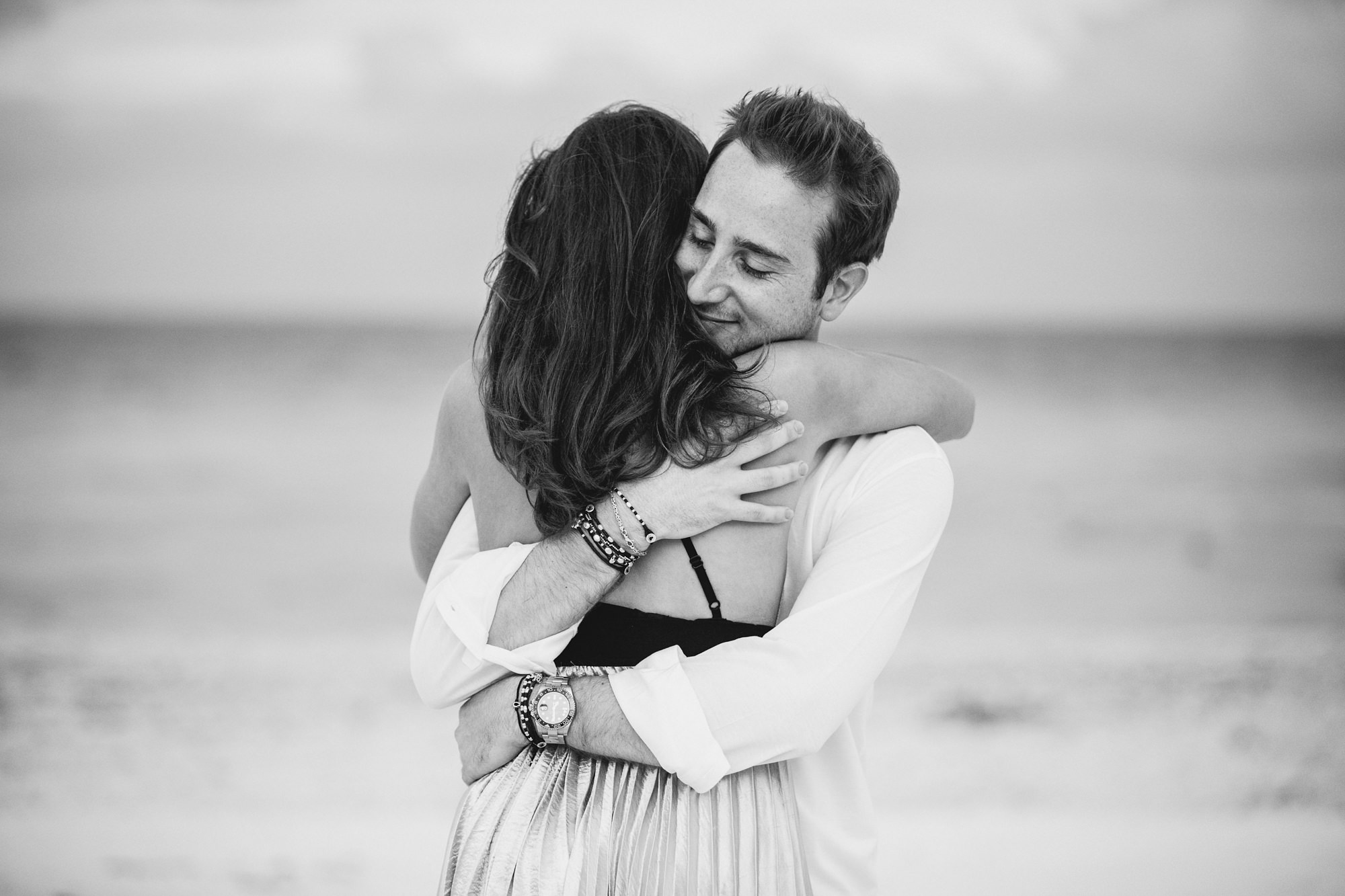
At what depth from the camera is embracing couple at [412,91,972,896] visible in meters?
1.65

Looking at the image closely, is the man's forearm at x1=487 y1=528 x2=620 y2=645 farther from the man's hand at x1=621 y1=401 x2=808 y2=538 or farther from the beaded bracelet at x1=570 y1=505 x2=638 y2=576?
the man's hand at x1=621 y1=401 x2=808 y2=538

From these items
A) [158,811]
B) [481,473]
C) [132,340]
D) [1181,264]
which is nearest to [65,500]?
[158,811]

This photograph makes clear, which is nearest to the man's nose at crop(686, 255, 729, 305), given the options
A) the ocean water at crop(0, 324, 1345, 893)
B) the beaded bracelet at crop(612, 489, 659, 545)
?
the beaded bracelet at crop(612, 489, 659, 545)

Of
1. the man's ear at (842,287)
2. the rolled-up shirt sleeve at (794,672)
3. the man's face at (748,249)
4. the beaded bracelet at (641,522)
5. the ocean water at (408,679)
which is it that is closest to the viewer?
the rolled-up shirt sleeve at (794,672)

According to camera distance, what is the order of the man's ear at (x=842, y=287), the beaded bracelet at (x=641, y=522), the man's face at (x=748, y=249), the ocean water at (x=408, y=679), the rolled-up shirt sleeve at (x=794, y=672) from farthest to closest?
1. the ocean water at (x=408, y=679)
2. the man's ear at (x=842, y=287)
3. the man's face at (x=748, y=249)
4. the beaded bracelet at (x=641, y=522)
5. the rolled-up shirt sleeve at (x=794, y=672)

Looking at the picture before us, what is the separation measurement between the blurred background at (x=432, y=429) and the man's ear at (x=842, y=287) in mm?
378

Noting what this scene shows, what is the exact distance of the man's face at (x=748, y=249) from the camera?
1.79 metres

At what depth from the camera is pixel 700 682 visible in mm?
1591

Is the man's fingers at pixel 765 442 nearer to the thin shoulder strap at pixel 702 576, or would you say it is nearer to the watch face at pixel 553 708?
the thin shoulder strap at pixel 702 576

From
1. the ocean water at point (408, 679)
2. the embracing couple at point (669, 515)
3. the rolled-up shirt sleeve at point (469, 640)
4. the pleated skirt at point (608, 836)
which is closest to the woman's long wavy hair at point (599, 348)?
the embracing couple at point (669, 515)

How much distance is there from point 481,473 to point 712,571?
42cm

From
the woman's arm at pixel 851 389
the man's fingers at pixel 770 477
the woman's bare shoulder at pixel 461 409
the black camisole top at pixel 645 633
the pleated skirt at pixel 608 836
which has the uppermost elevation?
the woman's bare shoulder at pixel 461 409

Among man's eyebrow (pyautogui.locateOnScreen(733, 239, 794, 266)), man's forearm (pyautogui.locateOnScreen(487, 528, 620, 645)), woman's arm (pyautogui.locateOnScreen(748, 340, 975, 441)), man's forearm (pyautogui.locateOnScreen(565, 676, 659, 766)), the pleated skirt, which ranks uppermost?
man's eyebrow (pyautogui.locateOnScreen(733, 239, 794, 266))

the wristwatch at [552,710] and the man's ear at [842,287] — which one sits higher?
the man's ear at [842,287]
